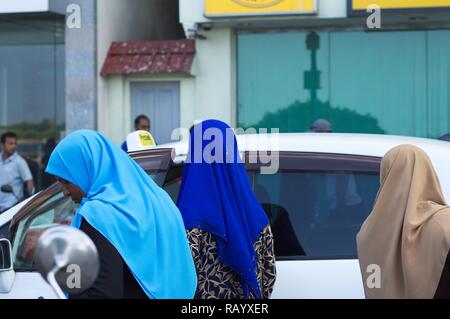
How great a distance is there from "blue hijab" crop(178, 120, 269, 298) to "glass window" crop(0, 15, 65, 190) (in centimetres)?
927

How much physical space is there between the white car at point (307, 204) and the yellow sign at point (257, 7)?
686 centimetres

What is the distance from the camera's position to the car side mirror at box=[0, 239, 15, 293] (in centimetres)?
402

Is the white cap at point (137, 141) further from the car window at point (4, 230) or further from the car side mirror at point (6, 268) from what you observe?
the car side mirror at point (6, 268)

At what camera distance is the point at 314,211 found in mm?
4445

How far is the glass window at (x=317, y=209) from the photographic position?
4379 millimetres

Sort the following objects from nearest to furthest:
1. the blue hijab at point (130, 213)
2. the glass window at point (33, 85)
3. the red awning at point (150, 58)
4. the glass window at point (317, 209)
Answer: the blue hijab at point (130, 213), the glass window at point (317, 209), the red awning at point (150, 58), the glass window at point (33, 85)

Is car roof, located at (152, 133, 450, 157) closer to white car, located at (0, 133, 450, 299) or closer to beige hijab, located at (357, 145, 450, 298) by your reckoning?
white car, located at (0, 133, 450, 299)

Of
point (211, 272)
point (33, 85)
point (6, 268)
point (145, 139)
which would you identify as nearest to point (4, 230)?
point (6, 268)

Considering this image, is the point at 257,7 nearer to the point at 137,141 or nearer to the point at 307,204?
the point at 137,141

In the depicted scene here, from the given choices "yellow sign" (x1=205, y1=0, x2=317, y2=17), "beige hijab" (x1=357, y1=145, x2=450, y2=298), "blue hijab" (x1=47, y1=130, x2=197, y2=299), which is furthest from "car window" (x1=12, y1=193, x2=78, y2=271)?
"yellow sign" (x1=205, y1=0, x2=317, y2=17)

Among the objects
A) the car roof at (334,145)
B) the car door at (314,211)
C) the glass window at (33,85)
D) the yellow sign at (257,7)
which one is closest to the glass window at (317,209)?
the car door at (314,211)

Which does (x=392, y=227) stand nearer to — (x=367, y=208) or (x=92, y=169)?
(x=367, y=208)

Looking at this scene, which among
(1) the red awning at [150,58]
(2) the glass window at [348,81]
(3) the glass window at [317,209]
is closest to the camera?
(3) the glass window at [317,209]

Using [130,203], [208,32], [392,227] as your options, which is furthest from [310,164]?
[208,32]
